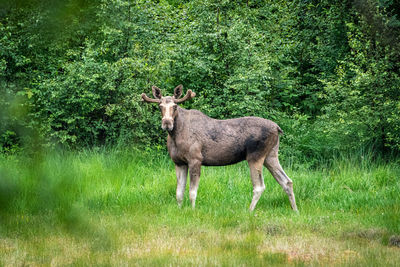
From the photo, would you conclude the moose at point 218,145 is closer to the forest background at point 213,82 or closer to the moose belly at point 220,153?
the moose belly at point 220,153

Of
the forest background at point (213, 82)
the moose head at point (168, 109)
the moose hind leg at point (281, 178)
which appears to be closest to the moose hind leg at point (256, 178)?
the moose hind leg at point (281, 178)

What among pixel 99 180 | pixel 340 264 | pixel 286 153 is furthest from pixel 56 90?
pixel 99 180

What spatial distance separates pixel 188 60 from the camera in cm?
1495

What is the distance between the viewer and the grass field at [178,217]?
4.60 ft

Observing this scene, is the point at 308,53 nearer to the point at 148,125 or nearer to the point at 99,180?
the point at 148,125

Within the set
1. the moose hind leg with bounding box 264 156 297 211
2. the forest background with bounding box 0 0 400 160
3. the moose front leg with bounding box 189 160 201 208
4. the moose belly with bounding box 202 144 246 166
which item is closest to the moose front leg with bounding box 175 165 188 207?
the moose front leg with bounding box 189 160 201 208

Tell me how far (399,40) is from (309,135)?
592 inches

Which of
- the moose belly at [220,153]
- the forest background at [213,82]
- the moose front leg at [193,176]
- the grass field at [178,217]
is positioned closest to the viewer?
the grass field at [178,217]

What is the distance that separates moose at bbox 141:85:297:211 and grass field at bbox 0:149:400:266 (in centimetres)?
55

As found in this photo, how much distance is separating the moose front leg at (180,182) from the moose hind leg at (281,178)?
5.26 ft

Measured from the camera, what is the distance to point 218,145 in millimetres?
9266

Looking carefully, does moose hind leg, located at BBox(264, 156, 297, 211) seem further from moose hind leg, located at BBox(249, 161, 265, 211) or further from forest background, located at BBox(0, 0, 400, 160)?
forest background, located at BBox(0, 0, 400, 160)

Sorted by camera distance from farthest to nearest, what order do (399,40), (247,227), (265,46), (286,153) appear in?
(265,46)
(286,153)
(247,227)
(399,40)

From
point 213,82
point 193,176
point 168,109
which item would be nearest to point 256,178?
point 193,176
